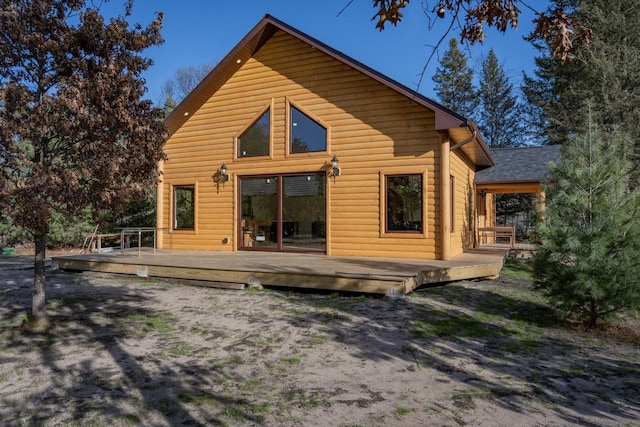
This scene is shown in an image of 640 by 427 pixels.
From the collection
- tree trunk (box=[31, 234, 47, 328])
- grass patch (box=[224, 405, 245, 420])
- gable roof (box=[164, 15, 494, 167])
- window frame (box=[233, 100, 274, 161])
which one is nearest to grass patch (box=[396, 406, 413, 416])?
grass patch (box=[224, 405, 245, 420])

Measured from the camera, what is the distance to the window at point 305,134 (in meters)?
9.93

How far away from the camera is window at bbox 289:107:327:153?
9.93 m

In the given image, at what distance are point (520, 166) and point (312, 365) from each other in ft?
40.6

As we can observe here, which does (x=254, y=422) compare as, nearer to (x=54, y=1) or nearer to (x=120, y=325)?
(x=120, y=325)

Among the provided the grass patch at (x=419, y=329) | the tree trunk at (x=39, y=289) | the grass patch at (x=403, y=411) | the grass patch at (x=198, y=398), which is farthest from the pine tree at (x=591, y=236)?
the tree trunk at (x=39, y=289)

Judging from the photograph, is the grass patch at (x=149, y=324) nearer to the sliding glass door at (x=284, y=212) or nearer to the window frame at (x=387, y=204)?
the sliding glass door at (x=284, y=212)

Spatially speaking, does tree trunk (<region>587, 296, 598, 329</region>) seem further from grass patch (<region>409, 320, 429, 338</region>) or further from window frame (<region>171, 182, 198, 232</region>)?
window frame (<region>171, 182, 198, 232</region>)

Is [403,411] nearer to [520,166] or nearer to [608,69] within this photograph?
[520,166]

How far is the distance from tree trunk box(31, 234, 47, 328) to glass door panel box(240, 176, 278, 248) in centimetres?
580

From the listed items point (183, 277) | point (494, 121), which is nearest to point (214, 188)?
point (183, 277)

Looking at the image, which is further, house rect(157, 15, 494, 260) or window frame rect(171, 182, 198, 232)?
window frame rect(171, 182, 198, 232)

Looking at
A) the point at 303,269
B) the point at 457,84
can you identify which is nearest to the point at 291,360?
the point at 303,269

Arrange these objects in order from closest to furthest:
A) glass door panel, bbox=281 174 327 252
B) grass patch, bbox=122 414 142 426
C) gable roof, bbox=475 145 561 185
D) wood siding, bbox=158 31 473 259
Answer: grass patch, bbox=122 414 142 426
wood siding, bbox=158 31 473 259
glass door panel, bbox=281 174 327 252
gable roof, bbox=475 145 561 185

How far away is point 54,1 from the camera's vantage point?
15.7ft
